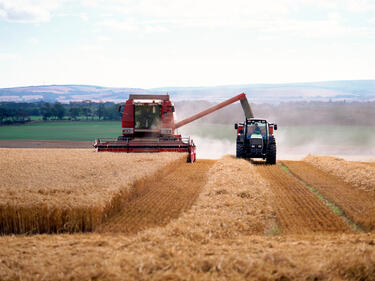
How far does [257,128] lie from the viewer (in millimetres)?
21750

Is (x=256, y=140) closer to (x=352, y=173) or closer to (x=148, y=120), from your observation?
(x=148, y=120)

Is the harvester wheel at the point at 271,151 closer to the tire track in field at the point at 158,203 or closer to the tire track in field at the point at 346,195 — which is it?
the tire track in field at the point at 346,195

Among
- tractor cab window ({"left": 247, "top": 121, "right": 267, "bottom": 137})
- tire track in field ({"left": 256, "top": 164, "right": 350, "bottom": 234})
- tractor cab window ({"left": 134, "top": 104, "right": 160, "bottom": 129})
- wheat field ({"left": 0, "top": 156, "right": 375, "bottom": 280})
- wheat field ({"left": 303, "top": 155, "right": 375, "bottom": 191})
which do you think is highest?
tractor cab window ({"left": 134, "top": 104, "right": 160, "bottom": 129})

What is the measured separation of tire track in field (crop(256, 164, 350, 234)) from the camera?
29.2ft

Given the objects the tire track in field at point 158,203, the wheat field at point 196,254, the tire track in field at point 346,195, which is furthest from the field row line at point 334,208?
the tire track in field at point 158,203

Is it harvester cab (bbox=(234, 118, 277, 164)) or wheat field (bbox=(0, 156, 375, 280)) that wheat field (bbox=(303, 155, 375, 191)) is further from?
wheat field (bbox=(0, 156, 375, 280))

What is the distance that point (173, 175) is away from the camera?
16.4 meters

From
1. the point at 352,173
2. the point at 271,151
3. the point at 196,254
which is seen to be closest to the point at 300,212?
the point at 196,254

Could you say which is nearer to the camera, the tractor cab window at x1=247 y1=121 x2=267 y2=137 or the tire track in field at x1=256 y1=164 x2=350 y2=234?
the tire track in field at x1=256 y1=164 x2=350 y2=234

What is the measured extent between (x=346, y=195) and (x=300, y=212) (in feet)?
9.43

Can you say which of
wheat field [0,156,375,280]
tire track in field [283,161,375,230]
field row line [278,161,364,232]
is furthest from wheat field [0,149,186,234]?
tire track in field [283,161,375,230]

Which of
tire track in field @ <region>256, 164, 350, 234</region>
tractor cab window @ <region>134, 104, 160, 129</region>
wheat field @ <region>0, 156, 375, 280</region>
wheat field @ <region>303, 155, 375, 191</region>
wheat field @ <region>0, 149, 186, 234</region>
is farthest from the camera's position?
tractor cab window @ <region>134, 104, 160, 129</region>

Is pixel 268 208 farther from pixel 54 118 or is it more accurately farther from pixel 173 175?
pixel 54 118

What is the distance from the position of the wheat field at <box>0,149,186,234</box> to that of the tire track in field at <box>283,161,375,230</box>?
5.14 m
